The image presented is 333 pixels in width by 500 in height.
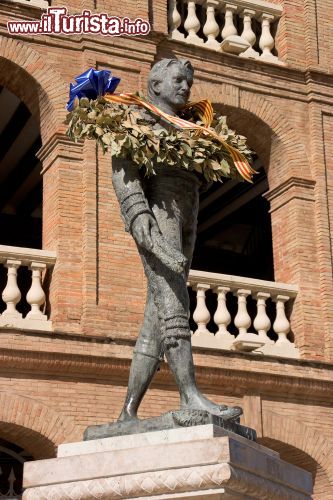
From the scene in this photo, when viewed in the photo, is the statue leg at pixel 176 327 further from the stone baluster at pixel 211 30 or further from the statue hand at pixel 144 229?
the stone baluster at pixel 211 30

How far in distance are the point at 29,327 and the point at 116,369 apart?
105cm

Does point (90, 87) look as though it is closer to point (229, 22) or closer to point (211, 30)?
point (211, 30)

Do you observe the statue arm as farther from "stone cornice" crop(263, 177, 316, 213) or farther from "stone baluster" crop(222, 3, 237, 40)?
"stone baluster" crop(222, 3, 237, 40)

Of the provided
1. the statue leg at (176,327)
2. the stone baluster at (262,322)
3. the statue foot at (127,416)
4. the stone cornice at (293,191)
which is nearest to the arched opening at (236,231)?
the stone cornice at (293,191)

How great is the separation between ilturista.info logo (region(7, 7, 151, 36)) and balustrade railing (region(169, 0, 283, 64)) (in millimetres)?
764

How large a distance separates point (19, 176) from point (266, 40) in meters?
4.78

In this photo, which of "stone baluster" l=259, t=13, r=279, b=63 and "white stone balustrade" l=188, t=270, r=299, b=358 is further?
"stone baluster" l=259, t=13, r=279, b=63

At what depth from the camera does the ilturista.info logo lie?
45.0 ft

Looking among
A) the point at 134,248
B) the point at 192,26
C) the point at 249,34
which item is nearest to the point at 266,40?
the point at 249,34

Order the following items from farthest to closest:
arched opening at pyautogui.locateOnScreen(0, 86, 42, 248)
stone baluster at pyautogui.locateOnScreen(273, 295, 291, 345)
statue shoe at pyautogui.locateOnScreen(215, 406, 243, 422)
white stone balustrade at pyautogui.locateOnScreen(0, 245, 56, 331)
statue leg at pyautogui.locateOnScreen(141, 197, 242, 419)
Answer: arched opening at pyautogui.locateOnScreen(0, 86, 42, 248) < stone baluster at pyautogui.locateOnScreen(273, 295, 291, 345) < white stone balustrade at pyautogui.locateOnScreen(0, 245, 56, 331) < statue leg at pyautogui.locateOnScreen(141, 197, 242, 419) < statue shoe at pyautogui.locateOnScreen(215, 406, 243, 422)

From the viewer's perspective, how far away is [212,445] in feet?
18.5

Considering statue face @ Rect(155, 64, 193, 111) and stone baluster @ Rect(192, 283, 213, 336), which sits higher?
statue face @ Rect(155, 64, 193, 111)

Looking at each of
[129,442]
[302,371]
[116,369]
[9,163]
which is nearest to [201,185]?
[129,442]

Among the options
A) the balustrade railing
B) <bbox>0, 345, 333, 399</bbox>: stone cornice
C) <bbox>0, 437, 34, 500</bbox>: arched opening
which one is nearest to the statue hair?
<bbox>0, 345, 333, 399</bbox>: stone cornice
